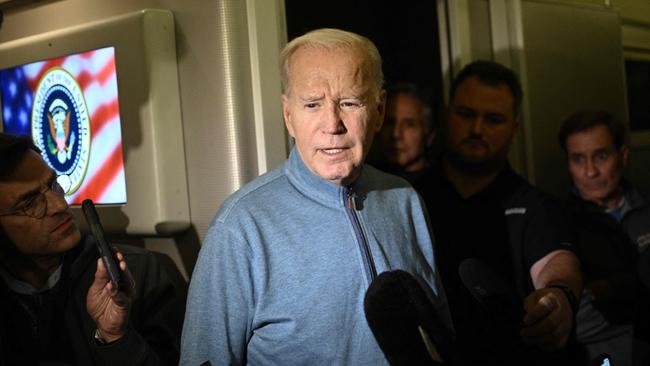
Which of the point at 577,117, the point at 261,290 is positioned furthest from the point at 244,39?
the point at 577,117

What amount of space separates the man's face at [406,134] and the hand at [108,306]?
1312mm

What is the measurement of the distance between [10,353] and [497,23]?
2.05 m

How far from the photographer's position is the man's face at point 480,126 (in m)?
2.47

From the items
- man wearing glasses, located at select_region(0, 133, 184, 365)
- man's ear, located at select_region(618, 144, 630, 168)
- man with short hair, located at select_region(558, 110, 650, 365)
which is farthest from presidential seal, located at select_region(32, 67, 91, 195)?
man's ear, located at select_region(618, 144, 630, 168)

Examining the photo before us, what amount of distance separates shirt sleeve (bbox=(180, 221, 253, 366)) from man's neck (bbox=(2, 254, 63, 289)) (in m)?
0.54

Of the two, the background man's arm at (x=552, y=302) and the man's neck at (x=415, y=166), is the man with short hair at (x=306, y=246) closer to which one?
the background man's arm at (x=552, y=302)

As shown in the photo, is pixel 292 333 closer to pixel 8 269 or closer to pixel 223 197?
pixel 223 197

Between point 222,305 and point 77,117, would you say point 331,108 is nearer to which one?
point 222,305

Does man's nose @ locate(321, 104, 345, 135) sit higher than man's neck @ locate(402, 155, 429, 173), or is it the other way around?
man's nose @ locate(321, 104, 345, 135)

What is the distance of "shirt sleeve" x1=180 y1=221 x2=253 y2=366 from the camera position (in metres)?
1.46

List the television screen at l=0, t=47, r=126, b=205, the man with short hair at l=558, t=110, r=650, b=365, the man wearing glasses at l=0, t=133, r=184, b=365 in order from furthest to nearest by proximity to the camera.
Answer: the man with short hair at l=558, t=110, r=650, b=365
the television screen at l=0, t=47, r=126, b=205
the man wearing glasses at l=0, t=133, r=184, b=365

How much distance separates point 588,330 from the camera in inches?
102

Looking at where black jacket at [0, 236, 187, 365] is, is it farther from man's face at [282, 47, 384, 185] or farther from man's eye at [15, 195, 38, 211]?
man's face at [282, 47, 384, 185]

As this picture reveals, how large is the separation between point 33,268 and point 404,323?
924mm
